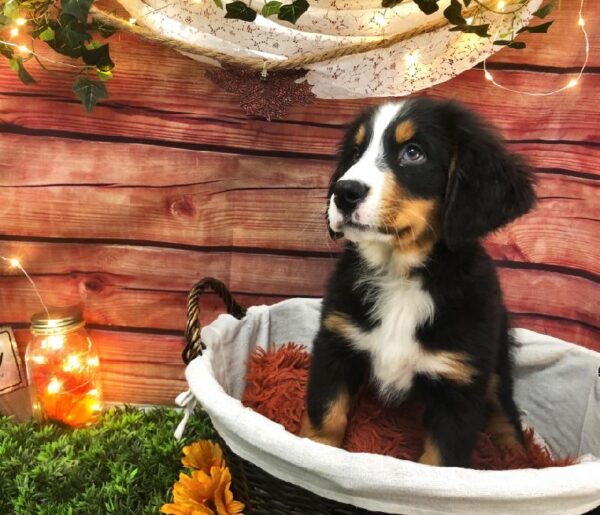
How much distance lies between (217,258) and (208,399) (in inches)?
40.7

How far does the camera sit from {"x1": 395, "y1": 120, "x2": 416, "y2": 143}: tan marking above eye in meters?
1.34

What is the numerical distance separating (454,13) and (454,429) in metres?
1.16

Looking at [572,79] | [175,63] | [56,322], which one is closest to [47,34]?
[175,63]

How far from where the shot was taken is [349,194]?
4.02 ft

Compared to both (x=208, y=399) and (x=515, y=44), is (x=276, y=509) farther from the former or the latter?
(x=515, y=44)

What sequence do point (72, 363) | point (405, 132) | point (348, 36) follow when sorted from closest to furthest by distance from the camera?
1. point (405, 132)
2. point (348, 36)
3. point (72, 363)

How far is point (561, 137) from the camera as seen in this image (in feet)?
6.67

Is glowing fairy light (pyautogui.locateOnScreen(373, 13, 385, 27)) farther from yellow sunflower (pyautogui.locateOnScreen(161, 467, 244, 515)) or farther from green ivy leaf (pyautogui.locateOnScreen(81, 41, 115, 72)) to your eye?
yellow sunflower (pyautogui.locateOnScreen(161, 467, 244, 515))

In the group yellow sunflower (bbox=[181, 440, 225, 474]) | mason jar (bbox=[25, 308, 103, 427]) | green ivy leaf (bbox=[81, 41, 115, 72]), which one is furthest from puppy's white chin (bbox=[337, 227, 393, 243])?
mason jar (bbox=[25, 308, 103, 427])

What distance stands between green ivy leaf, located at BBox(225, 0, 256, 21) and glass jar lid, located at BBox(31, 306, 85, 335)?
1.24 metres

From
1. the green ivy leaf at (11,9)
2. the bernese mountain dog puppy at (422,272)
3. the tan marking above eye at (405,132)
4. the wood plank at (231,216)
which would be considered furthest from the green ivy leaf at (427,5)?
the green ivy leaf at (11,9)

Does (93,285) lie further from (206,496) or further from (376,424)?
(376,424)

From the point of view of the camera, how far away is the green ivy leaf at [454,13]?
153cm

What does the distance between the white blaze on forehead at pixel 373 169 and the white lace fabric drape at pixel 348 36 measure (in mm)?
466
